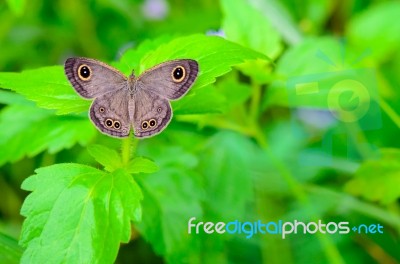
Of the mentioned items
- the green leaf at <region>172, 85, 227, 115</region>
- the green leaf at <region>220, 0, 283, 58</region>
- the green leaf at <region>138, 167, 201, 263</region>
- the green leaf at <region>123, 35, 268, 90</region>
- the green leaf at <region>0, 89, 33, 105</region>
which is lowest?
the green leaf at <region>138, 167, 201, 263</region>

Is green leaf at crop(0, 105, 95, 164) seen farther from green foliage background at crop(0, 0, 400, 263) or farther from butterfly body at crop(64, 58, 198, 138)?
butterfly body at crop(64, 58, 198, 138)

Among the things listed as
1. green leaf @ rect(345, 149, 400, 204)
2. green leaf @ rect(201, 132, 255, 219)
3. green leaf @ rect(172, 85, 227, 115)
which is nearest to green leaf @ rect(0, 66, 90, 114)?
green leaf @ rect(172, 85, 227, 115)

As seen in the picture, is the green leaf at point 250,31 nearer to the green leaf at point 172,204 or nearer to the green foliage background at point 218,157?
the green foliage background at point 218,157

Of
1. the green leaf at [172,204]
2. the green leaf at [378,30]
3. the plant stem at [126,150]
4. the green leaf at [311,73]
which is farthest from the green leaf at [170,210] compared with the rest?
the green leaf at [378,30]

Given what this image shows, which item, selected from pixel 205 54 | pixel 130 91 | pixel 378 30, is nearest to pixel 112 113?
pixel 130 91

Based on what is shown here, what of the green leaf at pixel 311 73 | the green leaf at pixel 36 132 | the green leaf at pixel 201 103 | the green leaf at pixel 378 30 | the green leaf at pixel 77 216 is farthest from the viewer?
the green leaf at pixel 378 30
